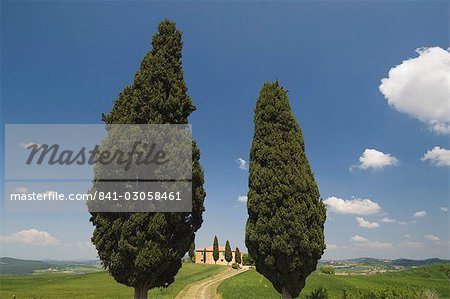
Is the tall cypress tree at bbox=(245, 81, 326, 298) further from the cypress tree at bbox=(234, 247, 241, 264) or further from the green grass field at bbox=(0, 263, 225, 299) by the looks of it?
the cypress tree at bbox=(234, 247, 241, 264)

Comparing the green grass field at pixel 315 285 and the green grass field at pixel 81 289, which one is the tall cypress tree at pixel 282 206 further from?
the green grass field at pixel 81 289

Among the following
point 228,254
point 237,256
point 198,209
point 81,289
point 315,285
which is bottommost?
point 237,256

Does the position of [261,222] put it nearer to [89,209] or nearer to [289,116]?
[289,116]

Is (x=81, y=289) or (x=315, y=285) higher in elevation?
(x=315, y=285)

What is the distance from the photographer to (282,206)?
60.3 ft

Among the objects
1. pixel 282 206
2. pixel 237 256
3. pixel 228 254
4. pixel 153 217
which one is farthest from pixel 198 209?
pixel 237 256

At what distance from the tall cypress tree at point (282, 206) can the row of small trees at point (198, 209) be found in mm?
55

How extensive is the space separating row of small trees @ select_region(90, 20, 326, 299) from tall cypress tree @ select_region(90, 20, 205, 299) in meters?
0.04

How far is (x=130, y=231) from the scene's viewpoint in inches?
582

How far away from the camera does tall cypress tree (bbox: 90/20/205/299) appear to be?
14.8 meters

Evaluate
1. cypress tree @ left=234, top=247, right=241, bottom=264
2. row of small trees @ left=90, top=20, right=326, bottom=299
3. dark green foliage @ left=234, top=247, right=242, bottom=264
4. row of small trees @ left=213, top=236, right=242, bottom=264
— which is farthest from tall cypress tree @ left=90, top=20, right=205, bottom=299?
cypress tree @ left=234, top=247, right=241, bottom=264

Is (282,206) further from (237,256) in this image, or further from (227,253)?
(237,256)

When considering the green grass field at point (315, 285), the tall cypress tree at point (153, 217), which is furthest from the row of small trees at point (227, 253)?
the tall cypress tree at point (153, 217)

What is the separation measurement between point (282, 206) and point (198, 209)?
16.0 feet
